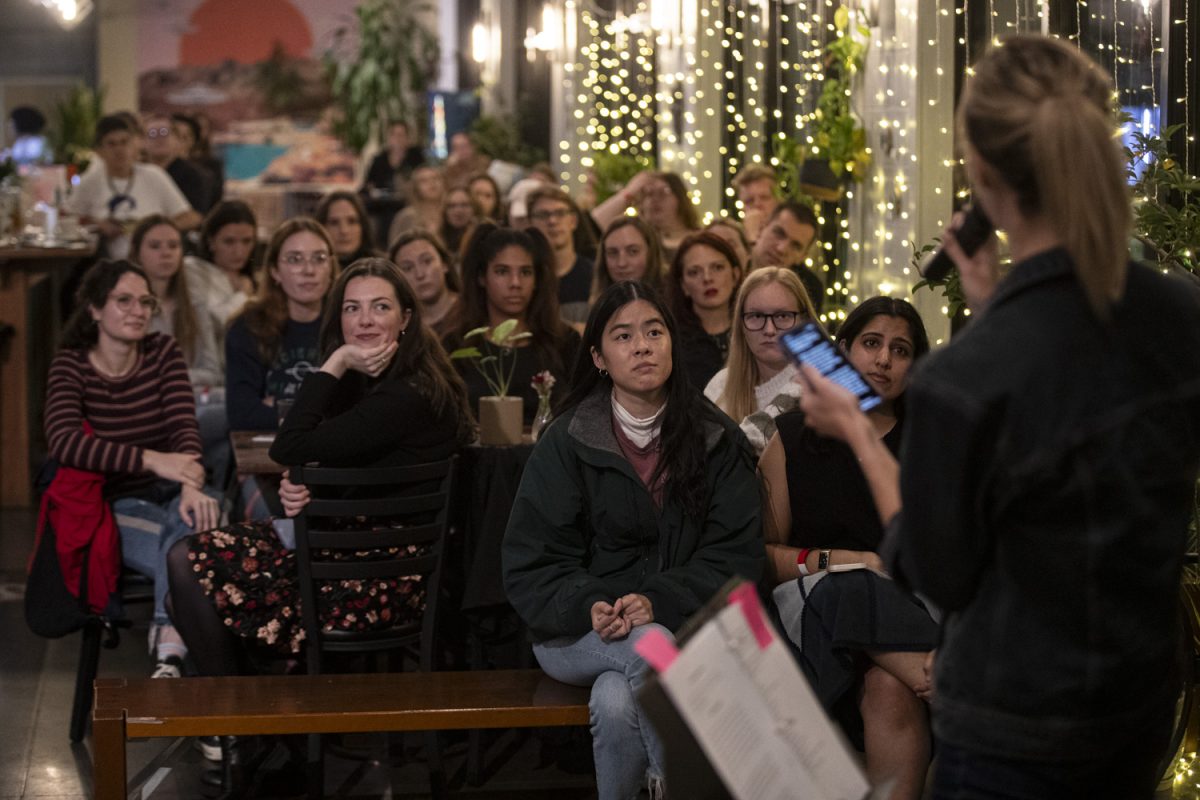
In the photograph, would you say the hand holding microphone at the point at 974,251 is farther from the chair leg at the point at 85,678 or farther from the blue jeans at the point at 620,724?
the chair leg at the point at 85,678

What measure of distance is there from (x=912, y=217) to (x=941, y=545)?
4215 mm

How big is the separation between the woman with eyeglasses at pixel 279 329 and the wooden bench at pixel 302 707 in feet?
6.31

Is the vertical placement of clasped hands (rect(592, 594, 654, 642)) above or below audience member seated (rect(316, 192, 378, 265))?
below

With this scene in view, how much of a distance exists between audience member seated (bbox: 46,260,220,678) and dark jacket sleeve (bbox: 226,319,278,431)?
0.46 meters

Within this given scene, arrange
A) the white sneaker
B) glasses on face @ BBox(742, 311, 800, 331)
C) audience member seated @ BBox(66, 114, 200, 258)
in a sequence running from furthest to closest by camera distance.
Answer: audience member seated @ BBox(66, 114, 200, 258)
the white sneaker
glasses on face @ BBox(742, 311, 800, 331)

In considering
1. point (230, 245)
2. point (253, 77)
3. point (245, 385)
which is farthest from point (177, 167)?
point (253, 77)

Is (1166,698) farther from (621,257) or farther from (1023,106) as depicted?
(621,257)

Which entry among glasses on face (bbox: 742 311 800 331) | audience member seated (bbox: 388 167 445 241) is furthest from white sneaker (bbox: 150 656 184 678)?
audience member seated (bbox: 388 167 445 241)

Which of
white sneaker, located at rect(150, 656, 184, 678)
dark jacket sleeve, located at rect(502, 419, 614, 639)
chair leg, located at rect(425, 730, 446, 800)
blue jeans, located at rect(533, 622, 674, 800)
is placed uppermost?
dark jacket sleeve, located at rect(502, 419, 614, 639)

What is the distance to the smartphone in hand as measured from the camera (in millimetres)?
2146

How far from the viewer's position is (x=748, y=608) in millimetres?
2006

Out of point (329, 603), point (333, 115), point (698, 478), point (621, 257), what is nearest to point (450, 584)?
point (329, 603)

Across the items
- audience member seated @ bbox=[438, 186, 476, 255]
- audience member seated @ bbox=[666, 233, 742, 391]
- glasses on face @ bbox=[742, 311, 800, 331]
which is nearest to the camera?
glasses on face @ bbox=[742, 311, 800, 331]

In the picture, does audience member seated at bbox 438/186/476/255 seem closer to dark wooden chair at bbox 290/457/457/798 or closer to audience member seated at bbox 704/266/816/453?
audience member seated at bbox 704/266/816/453
